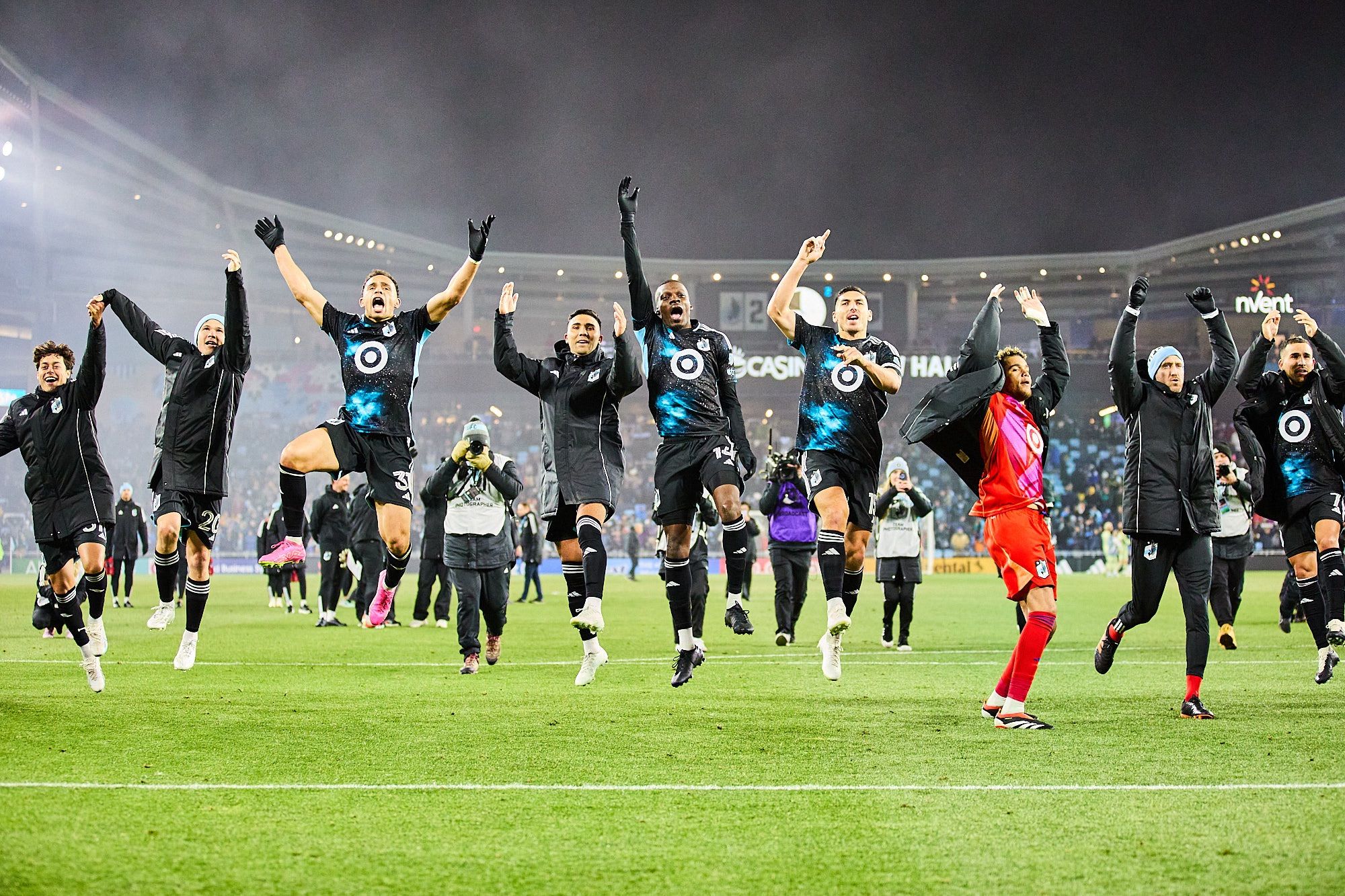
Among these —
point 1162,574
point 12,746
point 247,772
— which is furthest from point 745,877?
point 1162,574

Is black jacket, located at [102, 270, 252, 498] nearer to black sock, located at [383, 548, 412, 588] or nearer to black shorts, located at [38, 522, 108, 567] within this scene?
black shorts, located at [38, 522, 108, 567]

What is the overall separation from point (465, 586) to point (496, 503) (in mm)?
954

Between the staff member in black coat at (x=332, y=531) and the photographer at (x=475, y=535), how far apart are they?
8.58 metres

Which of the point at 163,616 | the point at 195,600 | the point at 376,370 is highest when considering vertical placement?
the point at 376,370

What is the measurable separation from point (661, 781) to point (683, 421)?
4.13 meters

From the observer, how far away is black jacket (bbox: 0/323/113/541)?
375 inches

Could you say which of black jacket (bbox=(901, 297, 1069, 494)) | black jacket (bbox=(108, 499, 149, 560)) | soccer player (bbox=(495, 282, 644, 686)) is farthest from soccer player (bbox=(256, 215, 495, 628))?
black jacket (bbox=(108, 499, 149, 560))

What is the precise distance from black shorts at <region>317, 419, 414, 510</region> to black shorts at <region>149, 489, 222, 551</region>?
1789mm

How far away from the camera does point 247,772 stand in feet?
20.6

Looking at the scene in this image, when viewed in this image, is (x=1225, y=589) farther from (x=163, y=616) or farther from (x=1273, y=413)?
(x=163, y=616)

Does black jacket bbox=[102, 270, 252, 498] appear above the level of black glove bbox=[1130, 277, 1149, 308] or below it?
below

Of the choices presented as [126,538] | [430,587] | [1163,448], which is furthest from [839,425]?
[126,538]

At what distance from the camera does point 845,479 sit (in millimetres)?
9633

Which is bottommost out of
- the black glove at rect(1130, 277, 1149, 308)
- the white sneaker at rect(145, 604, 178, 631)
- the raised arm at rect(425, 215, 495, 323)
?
the white sneaker at rect(145, 604, 178, 631)
